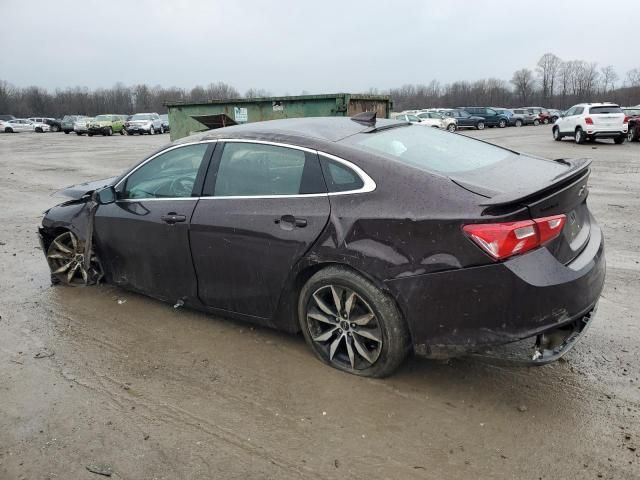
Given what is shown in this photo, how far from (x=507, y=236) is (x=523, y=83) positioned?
121788 mm

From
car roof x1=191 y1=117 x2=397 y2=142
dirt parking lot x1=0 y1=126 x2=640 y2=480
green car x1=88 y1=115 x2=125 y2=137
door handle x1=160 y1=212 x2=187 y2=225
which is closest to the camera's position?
dirt parking lot x1=0 y1=126 x2=640 y2=480

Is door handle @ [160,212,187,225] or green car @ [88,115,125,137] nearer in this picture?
door handle @ [160,212,187,225]

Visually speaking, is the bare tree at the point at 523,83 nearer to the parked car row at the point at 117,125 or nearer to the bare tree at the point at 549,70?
the bare tree at the point at 549,70

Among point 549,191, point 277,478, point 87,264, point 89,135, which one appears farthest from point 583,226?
point 89,135

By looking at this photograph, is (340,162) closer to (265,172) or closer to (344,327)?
(265,172)

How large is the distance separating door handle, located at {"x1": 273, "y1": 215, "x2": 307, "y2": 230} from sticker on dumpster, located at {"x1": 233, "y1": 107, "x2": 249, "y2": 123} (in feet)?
31.9

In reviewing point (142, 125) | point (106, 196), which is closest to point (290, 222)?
point (106, 196)

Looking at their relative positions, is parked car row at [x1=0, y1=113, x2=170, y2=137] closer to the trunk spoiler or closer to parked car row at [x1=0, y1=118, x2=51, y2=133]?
parked car row at [x1=0, y1=118, x2=51, y2=133]

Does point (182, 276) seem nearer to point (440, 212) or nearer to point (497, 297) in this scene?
point (440, 212)

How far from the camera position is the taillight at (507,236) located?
8.87ft

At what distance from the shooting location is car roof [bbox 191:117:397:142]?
142 inches

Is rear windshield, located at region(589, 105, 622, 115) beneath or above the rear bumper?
above

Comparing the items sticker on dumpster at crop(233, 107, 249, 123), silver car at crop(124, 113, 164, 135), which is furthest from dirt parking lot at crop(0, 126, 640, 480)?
silver car at crop(124, 113, 164, 135)

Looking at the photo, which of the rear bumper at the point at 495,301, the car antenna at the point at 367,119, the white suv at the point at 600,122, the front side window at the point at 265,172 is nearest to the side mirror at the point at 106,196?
the front side window at the point at 265,172
